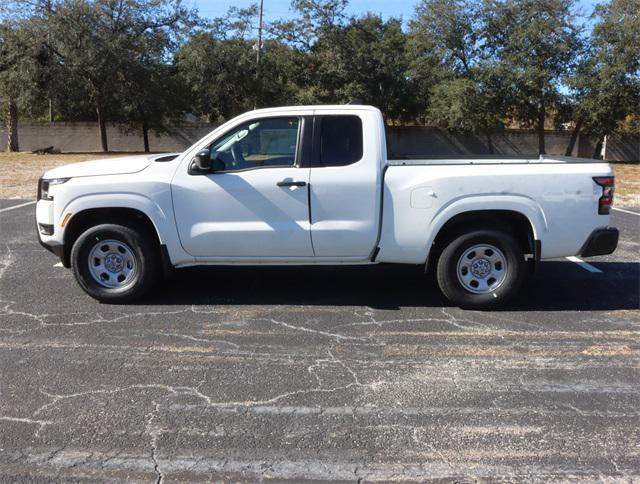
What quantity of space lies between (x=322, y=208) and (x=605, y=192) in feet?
8.68

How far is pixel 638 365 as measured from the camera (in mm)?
4590

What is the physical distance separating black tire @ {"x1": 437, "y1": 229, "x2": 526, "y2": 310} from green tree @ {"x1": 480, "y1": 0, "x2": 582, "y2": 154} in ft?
93.1

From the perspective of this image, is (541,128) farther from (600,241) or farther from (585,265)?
(600,241)

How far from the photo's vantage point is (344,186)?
18.6 ft

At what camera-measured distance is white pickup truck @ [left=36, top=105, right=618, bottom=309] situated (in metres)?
5.63

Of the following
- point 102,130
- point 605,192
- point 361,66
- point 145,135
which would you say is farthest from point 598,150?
point 605,192

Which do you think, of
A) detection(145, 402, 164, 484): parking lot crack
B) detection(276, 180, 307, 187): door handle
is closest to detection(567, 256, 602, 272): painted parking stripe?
detection(276, 180, 307, 187): door handle

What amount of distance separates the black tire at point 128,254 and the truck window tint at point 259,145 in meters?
1.10

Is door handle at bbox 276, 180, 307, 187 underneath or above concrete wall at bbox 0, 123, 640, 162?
underneath

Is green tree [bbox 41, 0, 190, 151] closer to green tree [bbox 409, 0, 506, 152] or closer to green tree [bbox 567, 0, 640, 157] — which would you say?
green tree [bbox 409, 0, 506, 152]

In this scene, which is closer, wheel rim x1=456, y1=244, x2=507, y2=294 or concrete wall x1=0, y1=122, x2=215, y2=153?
wheel rim x1=456, y1=244, x2=507, y2=294

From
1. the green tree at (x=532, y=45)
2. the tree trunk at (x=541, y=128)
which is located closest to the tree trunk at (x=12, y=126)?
the green tree at (x=532, y=45)

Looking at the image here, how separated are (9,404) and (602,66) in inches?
1314

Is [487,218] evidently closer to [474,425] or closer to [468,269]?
[468,269]
